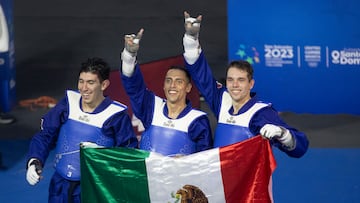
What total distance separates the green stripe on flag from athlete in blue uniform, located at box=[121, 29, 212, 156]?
1.04 feet

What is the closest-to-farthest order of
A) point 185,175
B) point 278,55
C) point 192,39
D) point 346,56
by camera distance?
point 185,175
point 192,39
point 346,56
point 278,55

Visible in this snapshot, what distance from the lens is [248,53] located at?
12.2 meters

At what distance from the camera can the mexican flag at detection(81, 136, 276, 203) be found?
730cm

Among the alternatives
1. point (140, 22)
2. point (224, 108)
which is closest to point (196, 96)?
point (224, 108)

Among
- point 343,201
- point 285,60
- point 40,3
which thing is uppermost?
point 40,3

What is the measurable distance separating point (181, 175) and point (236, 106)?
75cm

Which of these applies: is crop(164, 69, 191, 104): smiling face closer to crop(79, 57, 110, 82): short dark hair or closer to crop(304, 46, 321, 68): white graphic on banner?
crop(79, 57, 110, 82): short dark hair

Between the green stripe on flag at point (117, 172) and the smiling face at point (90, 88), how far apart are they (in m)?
0.50

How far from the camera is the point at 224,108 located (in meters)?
7.71

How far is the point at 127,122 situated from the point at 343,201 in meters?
2.92

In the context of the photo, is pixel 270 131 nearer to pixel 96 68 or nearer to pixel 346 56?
pixel 96 68

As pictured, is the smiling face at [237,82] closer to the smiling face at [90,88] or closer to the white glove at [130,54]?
the white glove at [130,54]

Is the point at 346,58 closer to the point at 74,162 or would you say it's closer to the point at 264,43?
the point at 264,43

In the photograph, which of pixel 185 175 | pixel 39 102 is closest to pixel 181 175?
pixel 185 175
